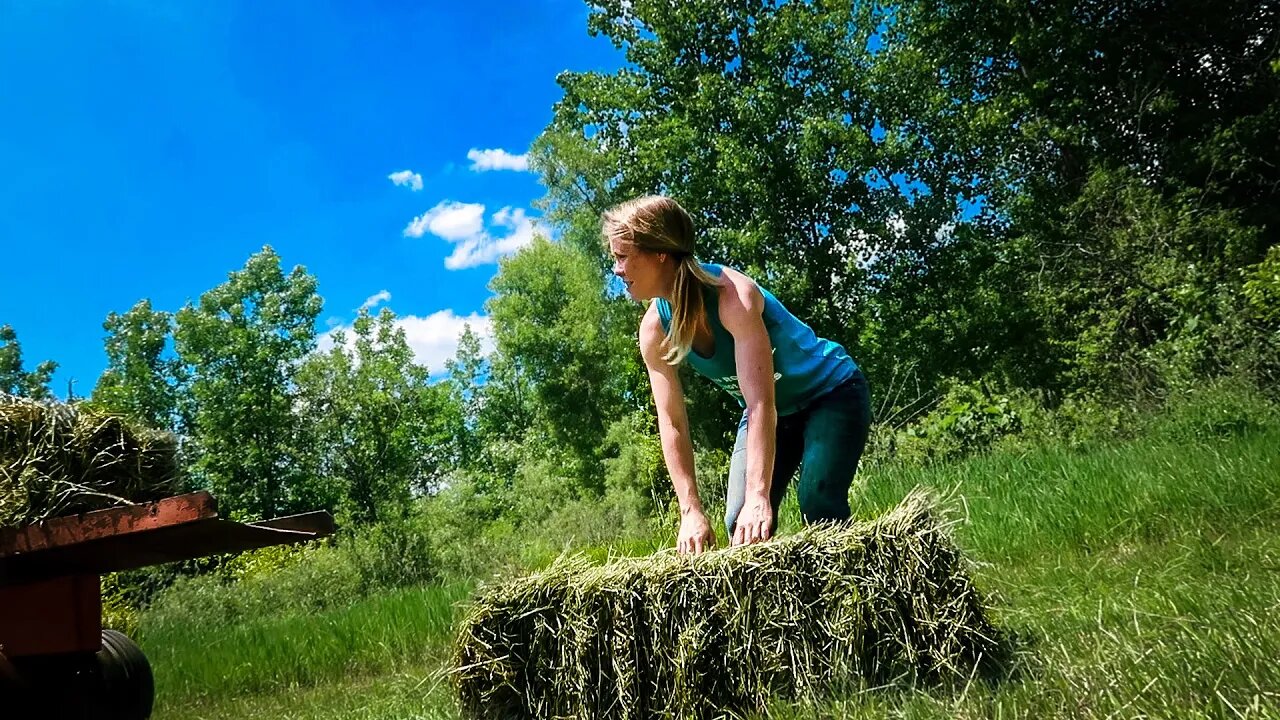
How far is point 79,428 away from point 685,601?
7.99 ft

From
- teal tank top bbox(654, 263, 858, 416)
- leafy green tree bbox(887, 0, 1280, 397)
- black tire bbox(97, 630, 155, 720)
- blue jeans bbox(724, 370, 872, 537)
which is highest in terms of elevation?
leafy green tree bbox(887, 0, 1280, 397)

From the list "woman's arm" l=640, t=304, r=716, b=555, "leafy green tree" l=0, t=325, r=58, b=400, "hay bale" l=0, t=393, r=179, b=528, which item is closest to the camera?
"woman's arm" l=640, t=304, r=716, b=555

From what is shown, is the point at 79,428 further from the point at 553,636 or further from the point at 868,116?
the point at 868,116

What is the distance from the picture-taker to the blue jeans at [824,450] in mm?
2578

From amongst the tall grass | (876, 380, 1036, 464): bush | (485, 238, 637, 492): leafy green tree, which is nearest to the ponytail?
the tall grass

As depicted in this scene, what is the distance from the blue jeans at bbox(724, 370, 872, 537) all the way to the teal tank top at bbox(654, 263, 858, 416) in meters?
0.04

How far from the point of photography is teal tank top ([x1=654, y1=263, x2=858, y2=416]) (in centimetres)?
271

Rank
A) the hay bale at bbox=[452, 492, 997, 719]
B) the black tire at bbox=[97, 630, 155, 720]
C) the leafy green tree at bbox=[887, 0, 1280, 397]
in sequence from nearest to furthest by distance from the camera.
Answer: the hay bale at bbox=[452, 492, 997, 719], the black tire at bbox=[97, 630, 155, 720], the leafy green tree at bbox=[887, 0, 1280, 397]

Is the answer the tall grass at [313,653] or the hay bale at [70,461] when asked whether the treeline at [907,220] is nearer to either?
the tall grass at [313,653]

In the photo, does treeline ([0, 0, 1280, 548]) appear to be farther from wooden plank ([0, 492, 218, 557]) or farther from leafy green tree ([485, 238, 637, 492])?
wooden plank ([0, 492, 218, 557])

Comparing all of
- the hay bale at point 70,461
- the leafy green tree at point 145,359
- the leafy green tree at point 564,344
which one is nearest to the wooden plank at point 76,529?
the hay bale at point 70,461

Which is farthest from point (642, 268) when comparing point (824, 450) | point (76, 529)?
point (76, 529)

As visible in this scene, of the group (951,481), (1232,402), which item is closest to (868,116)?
(1232,402)

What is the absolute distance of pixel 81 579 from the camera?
314 cm
